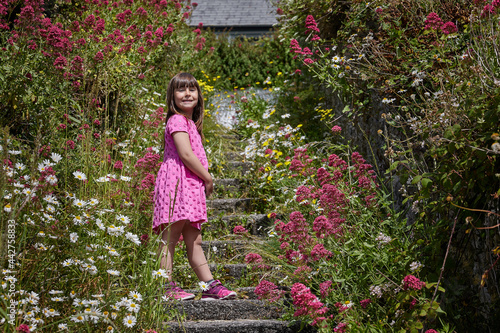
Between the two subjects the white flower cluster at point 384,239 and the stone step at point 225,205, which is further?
the stone step at point 225,205

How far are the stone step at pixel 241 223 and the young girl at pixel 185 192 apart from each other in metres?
1.27

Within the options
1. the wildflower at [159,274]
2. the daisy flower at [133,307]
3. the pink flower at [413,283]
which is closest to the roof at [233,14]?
the wildflower at [159,274]

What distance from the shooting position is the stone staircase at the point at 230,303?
313cm

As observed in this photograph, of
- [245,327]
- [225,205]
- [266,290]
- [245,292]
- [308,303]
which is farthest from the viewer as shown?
[225,205]

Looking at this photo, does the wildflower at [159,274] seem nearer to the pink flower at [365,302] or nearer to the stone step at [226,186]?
the pink flower at [365,302]

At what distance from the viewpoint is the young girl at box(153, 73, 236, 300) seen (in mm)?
3572

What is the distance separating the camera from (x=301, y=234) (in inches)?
116

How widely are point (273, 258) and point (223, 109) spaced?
17.2 feet

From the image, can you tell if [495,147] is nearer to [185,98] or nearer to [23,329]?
[23,329]

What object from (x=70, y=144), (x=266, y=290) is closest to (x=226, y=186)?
(x=70, y=144)

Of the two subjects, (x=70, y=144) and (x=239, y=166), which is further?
(x=239, y=166)

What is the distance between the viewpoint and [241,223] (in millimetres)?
5051

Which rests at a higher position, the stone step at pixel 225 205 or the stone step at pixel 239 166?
the stone step at pixel 239 166

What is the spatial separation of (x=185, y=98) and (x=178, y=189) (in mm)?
766
